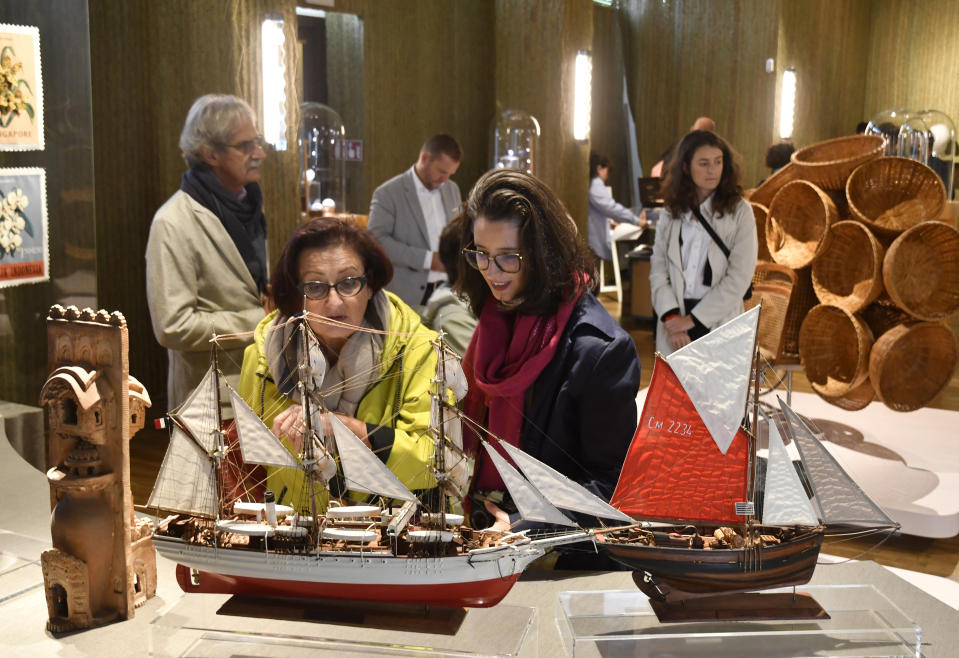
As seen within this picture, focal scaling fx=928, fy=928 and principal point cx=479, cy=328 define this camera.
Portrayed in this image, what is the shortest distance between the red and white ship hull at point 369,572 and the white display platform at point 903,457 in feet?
8.98

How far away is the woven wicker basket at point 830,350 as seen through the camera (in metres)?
4.55

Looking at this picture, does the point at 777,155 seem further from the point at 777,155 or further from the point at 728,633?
the point at 728,633

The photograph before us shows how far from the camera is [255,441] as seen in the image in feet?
5.36

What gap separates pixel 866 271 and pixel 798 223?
47cm

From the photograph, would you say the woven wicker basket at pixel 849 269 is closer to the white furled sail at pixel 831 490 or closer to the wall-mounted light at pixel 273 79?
the wall-mounted light at pixel 273 79

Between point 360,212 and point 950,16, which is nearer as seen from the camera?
point 360,212

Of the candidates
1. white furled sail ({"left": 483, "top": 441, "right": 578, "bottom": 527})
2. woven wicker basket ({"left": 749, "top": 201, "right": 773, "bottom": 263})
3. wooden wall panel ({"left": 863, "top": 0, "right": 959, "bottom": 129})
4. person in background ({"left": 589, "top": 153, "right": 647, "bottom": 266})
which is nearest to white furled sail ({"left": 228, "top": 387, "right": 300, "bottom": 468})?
white furled sail ({"left": 483, "top": 441, "right": 578, "bottom": 527})

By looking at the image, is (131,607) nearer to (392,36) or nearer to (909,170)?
(909,170)

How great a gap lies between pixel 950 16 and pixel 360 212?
8.61 m

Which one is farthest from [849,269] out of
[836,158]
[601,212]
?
[601,212]

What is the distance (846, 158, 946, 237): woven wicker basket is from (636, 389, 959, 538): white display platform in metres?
1.06

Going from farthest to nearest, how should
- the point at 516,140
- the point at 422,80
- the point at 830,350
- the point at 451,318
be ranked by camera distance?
the point at 422,80 < the point at 516,140 < the point at 830,350 < the point at 451,318

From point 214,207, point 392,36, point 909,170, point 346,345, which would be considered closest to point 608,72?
point 392,36

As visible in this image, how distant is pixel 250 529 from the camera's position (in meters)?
1.58
